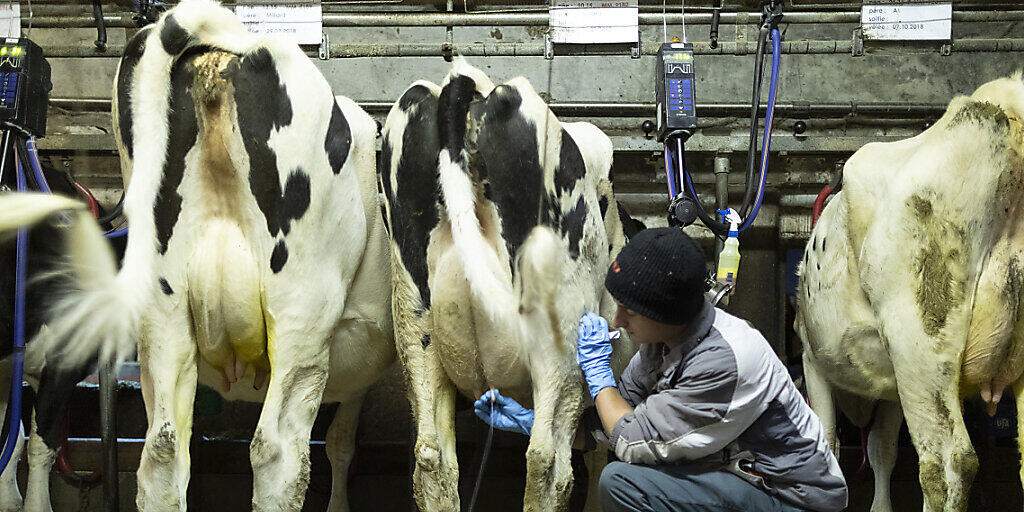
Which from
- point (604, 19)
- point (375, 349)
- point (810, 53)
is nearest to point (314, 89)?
point (375, 349)

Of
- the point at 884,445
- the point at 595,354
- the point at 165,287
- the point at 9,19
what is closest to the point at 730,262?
the point at 595,354

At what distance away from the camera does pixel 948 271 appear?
2949 mm

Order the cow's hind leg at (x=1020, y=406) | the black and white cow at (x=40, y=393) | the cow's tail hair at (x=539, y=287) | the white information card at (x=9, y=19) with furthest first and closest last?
the white information card at (x=9, y=19) < the black and white cow at (x=40, y=393) < the cow's hind leg at (x=1020, y=406) < the cow's tail hair at (x=539, y=287)

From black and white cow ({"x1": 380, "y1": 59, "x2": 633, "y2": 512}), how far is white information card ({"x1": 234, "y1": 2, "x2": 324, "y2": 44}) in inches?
66.8

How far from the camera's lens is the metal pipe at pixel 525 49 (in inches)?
177

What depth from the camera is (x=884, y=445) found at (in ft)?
13.3

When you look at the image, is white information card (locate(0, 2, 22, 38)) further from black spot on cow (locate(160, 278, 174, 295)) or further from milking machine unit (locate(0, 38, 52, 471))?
black spot on cow (locate(160, 278, 174, 295))

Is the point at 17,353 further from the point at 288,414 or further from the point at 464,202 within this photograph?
the point at 464,202

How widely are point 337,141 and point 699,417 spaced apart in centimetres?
165

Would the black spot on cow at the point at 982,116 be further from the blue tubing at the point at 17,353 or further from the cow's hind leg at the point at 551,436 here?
the blue tubing at the point at 17,353

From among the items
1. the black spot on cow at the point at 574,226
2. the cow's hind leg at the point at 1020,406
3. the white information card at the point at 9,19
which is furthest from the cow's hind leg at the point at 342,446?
the cow's hind leg at the point at 1020,406

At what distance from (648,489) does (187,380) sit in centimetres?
163

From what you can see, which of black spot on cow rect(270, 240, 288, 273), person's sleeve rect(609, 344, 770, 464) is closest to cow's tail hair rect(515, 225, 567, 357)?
person's sleeve rect(609, 344, 770, 464)

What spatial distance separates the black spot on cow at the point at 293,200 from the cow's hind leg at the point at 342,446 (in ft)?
4.82
